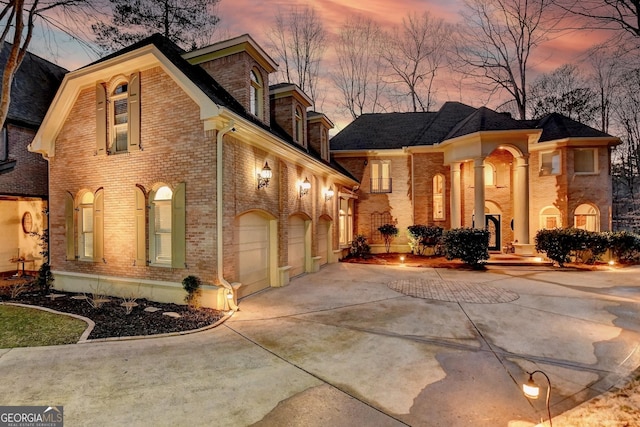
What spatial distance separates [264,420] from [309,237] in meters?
9.13

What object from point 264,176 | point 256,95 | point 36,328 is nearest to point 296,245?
point 264,176

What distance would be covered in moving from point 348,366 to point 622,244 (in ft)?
52.3

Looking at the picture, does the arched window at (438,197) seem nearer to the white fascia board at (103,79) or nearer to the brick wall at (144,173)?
the brick wall at (144,173)

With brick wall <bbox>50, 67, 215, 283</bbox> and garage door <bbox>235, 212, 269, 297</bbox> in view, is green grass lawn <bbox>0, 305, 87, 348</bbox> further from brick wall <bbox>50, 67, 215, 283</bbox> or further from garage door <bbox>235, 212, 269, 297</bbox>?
garage door <bbox>235, 212, 269, 297</bbox>

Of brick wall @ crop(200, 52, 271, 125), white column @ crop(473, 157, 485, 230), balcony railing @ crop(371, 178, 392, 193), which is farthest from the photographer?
balcony railing @ crop(371, 178, 392, 193)

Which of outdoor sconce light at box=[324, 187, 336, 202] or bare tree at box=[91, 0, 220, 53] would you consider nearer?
outdoor sconce light at box=[324, 187, 336, 202]

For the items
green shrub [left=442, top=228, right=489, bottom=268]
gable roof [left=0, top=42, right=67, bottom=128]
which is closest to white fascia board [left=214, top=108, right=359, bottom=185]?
green shrub [left=442, top=228, right=489, bottom=268]

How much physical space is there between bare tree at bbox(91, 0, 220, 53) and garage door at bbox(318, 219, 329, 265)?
1315cm

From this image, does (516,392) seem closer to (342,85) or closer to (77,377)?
(77,377)

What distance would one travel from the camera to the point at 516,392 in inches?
138

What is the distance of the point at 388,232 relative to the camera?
1733 cm

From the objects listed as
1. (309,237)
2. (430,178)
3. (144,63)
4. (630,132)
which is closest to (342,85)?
(430,178)

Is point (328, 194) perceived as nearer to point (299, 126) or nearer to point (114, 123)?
point (299, 126)

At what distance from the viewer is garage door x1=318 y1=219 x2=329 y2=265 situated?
13695mm
